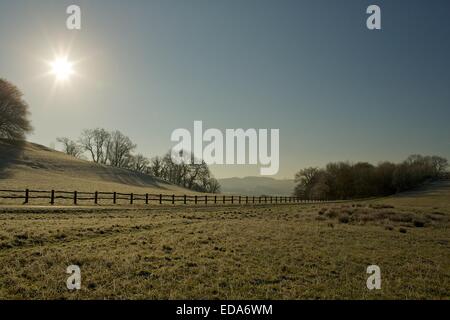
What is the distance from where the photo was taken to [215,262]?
11.1 metres

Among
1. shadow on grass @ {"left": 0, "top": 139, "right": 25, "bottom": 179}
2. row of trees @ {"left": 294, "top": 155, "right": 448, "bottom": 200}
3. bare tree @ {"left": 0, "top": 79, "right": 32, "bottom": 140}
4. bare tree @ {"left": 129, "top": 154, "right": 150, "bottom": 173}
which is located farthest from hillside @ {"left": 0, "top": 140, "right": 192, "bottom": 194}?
row of trees @ {"left": 294, "top": 155, "right": 448, "bottom": 200}

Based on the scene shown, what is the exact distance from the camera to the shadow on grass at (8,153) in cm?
5167

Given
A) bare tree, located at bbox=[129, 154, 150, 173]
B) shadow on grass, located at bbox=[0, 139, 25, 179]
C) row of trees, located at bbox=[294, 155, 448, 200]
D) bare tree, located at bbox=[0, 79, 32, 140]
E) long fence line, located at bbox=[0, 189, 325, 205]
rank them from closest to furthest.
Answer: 1. long fence line, located at bbox=[0, 189, 325, 205]
2. shadow on grass, located at bbox=[0, 139, 25, 179]
3. bare tree, located at bbox=[0, 79, 32, 140]
4. row of trees, located at bbox=[294, 155, 448, 200]
5. bare tree, located at bbox=[129, 154, 150, 173]

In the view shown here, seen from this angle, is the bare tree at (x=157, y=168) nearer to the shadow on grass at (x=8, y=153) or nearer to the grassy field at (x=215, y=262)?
the shadow on grass at (x=8, y=153)

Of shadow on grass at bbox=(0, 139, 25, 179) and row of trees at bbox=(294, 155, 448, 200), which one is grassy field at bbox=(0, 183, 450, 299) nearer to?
shadow on grass at bbox=(0, 139, 25, 179)

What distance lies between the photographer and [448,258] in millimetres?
12984

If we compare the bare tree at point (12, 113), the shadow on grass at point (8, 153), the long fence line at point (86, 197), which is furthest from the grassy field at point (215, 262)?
the bare tree at point (12, 113)

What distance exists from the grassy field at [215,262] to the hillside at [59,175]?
99.7ft

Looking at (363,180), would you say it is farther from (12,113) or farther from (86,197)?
(12,113)

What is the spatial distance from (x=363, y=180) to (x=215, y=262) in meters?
97.2

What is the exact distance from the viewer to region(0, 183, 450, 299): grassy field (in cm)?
838
